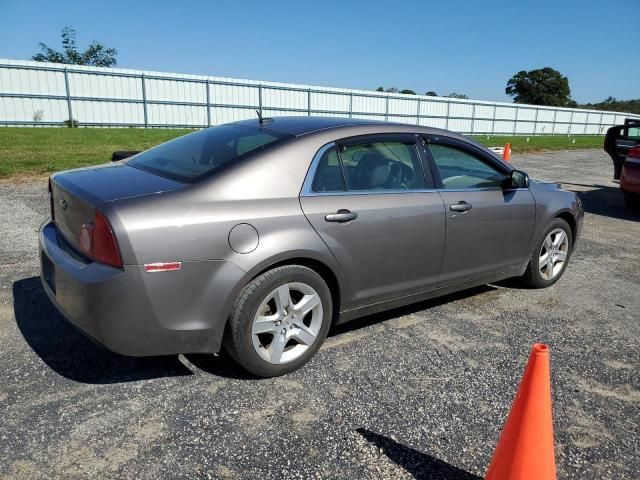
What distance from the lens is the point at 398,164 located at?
143 inches

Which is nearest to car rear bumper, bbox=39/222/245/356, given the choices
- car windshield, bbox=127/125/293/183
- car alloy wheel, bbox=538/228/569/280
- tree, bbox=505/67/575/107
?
car windshield, bbox=127/125/293/183

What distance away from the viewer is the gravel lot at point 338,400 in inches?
92.0

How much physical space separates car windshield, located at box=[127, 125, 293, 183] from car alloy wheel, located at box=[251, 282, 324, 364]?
834 mm

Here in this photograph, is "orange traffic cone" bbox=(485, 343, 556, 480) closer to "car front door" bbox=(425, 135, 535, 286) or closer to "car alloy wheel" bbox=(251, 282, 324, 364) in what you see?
"car alloy wheel" bbox=(251, 282, 324, 364)

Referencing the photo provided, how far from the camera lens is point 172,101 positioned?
25.1 m

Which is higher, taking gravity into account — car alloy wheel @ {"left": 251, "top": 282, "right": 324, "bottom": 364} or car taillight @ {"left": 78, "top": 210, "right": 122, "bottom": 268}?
car taillight @ {"left": 78, "top": 210, "right": 122, "bottom": 268}

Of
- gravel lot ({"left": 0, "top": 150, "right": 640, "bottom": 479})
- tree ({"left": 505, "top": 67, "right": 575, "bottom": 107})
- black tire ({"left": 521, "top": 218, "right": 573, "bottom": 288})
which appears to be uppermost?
tree ({"left": 505, "top": 67, "right": 575, "bottom": 107})

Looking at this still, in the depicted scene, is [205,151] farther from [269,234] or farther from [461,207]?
[461,207]

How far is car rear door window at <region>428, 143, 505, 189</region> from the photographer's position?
382 centimetres

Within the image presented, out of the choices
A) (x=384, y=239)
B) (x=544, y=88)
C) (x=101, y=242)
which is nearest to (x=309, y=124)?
(x=384, y=239)

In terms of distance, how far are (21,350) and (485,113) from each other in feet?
117

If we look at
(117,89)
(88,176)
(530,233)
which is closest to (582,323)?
(530,233)

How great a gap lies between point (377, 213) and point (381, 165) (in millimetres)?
429

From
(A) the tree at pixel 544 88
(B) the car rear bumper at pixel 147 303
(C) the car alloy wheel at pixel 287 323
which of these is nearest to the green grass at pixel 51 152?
(B) the car rear bumper at pixel 147 303
